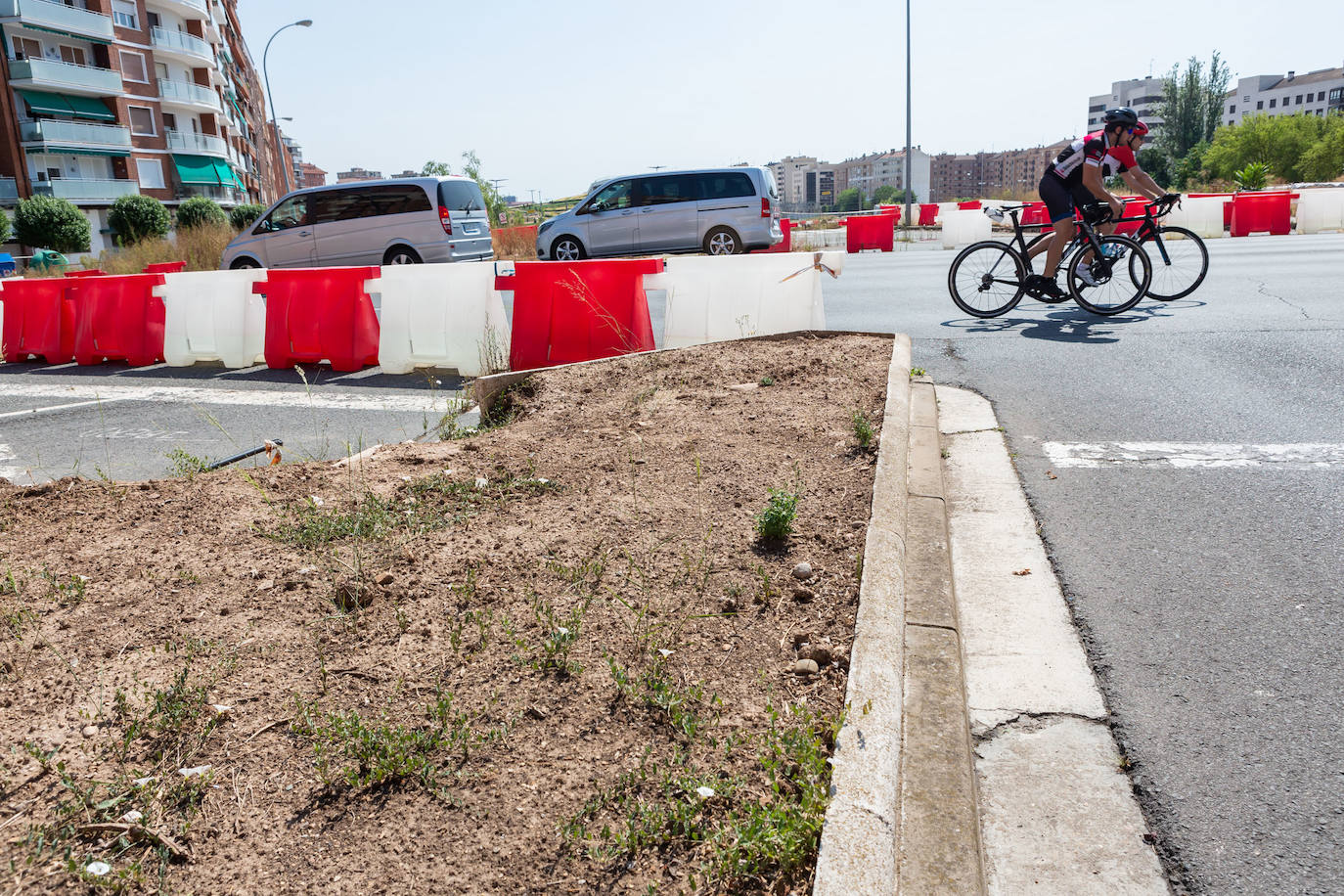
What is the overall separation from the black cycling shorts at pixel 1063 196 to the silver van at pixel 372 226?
35.2 feet

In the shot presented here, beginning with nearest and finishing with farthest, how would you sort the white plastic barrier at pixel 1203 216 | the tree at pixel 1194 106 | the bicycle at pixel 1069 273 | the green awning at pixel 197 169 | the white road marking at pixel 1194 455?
the white road marking at pixel 1194 455 < the bicycle at pixel 1069 273 < the white plastic barrier at pixel 1203 216 < the green awning at pixel 197 169 < the tree at pixel 1194 106

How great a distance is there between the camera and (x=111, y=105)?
55250 millimetres

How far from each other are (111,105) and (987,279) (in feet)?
200

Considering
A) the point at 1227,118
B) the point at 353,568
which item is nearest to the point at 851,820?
the point at 353,568

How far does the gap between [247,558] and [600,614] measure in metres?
1.49

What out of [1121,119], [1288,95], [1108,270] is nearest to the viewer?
[1121,119]

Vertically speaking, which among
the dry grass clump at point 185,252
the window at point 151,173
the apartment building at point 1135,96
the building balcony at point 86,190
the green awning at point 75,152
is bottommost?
the dry grass clump at point 185,252

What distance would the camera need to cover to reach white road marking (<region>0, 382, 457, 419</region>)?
293 inches

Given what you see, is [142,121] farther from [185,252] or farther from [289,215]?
[289,215]

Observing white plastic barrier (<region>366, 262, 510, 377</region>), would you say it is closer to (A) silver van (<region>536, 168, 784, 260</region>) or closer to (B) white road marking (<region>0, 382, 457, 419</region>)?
(B) white road marking (<region>0, 382, 457, 419</region>)

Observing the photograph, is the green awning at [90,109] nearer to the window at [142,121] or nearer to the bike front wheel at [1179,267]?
the window at [142,121]

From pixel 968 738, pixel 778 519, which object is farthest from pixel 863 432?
pixel 968 738

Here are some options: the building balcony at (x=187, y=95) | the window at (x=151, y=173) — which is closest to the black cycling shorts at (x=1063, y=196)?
the window at (x=151, y=173)

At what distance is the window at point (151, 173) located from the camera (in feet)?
188
